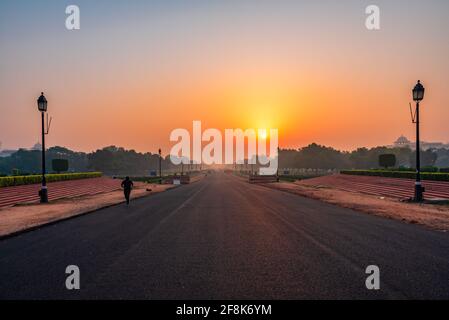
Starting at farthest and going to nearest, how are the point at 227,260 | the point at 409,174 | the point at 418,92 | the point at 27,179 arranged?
the point at 409,174 < the point at 27,179 < the point at 418,92 < the point at 227,260

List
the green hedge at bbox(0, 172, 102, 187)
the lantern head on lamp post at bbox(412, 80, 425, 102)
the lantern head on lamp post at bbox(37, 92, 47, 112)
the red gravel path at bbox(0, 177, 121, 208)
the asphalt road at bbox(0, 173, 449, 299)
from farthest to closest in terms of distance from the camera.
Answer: the green hedge at bbox(0, 172, 102, 187) < the red gravel path at bbox(0, 177, 121, 208) < the lantern head on lamp post at bbox(37, 92, 47, 112) < the lantern head on lamp post at bbox(412, 80, 425, 102) < the asphalt road at bbox(0, 173, 449, 299)

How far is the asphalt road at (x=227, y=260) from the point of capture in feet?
19.2

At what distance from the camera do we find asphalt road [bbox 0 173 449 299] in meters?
5.85

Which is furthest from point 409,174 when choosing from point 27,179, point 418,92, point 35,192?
point 27,179

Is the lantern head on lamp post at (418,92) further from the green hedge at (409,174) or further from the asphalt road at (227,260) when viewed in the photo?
the asphalt road at (227,260)

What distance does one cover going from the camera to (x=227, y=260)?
7.94 metres

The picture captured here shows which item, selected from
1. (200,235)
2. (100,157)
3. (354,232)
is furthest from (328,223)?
(100,157)

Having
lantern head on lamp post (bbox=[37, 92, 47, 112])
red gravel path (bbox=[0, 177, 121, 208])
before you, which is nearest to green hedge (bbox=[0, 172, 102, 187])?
red gravel path (bbox=[0, 177, 121, 208])

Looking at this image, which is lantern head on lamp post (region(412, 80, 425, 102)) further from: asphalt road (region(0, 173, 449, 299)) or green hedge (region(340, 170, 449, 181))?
asphalt road (region(0, 173, 449, 299))

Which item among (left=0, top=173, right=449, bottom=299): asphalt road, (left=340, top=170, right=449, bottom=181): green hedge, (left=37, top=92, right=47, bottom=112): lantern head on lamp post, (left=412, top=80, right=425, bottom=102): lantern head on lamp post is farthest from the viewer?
(left=340, top=170, right=449, bottom=181): green hedge

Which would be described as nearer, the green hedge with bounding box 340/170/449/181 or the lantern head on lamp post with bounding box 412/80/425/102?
the lantern head on lamp post with bounding box 412/80/425/102

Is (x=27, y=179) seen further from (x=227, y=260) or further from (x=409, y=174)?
(x=409, y=174)

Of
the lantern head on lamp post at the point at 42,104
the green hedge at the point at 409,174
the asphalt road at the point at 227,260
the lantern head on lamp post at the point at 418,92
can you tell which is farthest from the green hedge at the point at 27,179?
the green hedge at the point at 409,174
